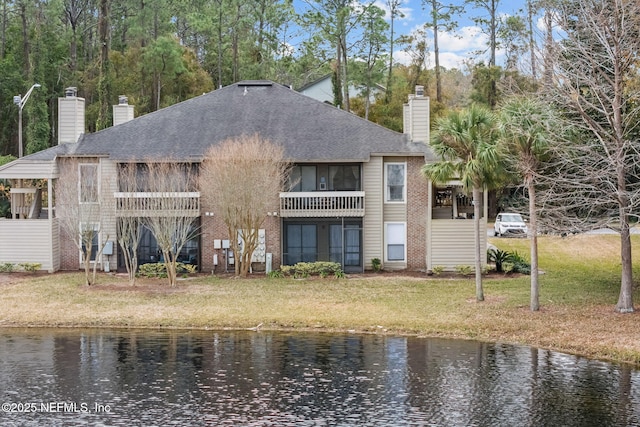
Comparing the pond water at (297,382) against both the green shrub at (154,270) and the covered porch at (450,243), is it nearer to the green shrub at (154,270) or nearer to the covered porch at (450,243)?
the green shrub at (154,270)

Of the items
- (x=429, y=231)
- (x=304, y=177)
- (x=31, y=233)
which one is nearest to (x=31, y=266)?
(x=31, y=233)

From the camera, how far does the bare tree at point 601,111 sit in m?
26.4

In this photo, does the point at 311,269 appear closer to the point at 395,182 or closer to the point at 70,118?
the point at 395,182

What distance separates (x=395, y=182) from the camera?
38.2 metres

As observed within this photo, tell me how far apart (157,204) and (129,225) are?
1602 millimetres

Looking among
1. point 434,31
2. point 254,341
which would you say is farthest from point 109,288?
point 434,31

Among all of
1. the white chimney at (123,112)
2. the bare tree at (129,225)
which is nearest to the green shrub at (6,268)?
the bare tree at (129,225)

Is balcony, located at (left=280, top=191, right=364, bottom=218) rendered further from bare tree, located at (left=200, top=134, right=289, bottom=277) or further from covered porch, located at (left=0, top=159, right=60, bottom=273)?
covered porch, located at (left=0, top=159, right=60, bottom=273)

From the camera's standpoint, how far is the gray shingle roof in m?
37.4

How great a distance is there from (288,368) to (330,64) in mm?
55386

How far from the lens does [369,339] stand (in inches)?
982

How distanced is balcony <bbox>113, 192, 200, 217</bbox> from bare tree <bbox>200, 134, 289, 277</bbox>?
38.6 inches

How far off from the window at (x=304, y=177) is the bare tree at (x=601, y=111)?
1249 cm

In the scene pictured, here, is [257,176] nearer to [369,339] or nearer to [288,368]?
[369,339]
